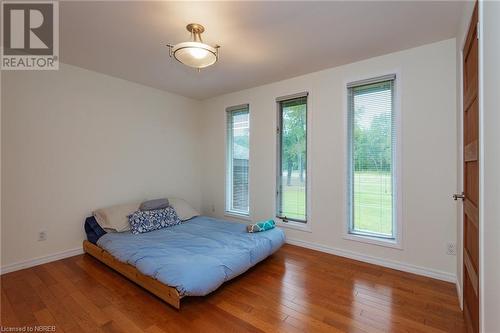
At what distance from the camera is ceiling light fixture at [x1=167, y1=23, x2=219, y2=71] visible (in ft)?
6.35

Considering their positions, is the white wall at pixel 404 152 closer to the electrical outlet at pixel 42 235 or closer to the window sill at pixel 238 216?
the window sill at pixel 238 216

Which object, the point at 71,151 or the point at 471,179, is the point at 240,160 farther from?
the point at 471,179

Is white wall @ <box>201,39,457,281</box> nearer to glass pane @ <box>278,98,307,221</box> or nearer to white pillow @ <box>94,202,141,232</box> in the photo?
glass pane @ <box>278,98,307,221</box>

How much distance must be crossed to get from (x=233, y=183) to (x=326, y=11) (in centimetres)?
309

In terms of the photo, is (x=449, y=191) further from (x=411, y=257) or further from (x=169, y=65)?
(x=169, y=65)

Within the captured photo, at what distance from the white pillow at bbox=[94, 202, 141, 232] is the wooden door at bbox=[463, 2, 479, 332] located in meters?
3.55

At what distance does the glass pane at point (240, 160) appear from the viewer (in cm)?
419

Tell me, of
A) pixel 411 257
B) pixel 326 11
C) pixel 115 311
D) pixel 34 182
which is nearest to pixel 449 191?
pixel 411 257

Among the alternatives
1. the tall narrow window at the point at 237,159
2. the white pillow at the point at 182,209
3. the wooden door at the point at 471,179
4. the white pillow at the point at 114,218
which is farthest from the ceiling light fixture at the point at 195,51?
the white pillow at the point at 182,209

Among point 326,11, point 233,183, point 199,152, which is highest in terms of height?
point 326,11

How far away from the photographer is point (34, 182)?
2820 millimetres

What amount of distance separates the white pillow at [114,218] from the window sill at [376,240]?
298 centimetres

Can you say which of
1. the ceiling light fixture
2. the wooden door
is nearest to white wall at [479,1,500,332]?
the wooden door

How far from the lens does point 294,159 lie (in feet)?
11.8
